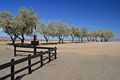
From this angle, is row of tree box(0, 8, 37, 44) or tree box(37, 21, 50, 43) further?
tree box(37, 21, 50, 43)

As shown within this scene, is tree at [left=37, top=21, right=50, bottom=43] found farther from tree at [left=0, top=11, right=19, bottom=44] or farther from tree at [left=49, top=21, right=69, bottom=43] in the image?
tree at [left=0, top=11, right=19, bottom=44]

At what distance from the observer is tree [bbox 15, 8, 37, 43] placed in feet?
206

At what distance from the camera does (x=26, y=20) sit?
6300 centimetres

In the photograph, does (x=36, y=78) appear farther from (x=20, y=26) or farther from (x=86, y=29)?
(x=86, y=29)

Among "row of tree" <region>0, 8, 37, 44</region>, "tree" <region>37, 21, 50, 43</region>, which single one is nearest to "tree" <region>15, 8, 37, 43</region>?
"row of tree" <region>0, 8, 37, 44</region>

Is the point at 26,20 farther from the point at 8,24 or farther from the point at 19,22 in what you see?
the point at 8,24

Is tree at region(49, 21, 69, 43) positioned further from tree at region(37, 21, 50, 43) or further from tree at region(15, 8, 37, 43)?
tree at region(15, 8, 37, 43)

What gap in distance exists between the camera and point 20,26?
62.0m

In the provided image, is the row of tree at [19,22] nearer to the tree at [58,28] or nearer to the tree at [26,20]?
the tree at [26,20]

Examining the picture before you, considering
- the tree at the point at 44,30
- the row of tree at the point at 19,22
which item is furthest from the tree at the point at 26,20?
the tree at the point at 44,30

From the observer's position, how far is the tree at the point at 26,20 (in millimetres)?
62750

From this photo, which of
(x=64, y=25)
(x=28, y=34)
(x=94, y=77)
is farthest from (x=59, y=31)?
(x=94, y=77)

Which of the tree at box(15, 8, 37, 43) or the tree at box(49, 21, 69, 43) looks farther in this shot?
the tree at box(49, 21, 69, 43)

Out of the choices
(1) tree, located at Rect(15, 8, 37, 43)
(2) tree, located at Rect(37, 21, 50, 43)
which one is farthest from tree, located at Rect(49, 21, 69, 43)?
(1) tree, located at Rect(15, 8, 37, 43)
